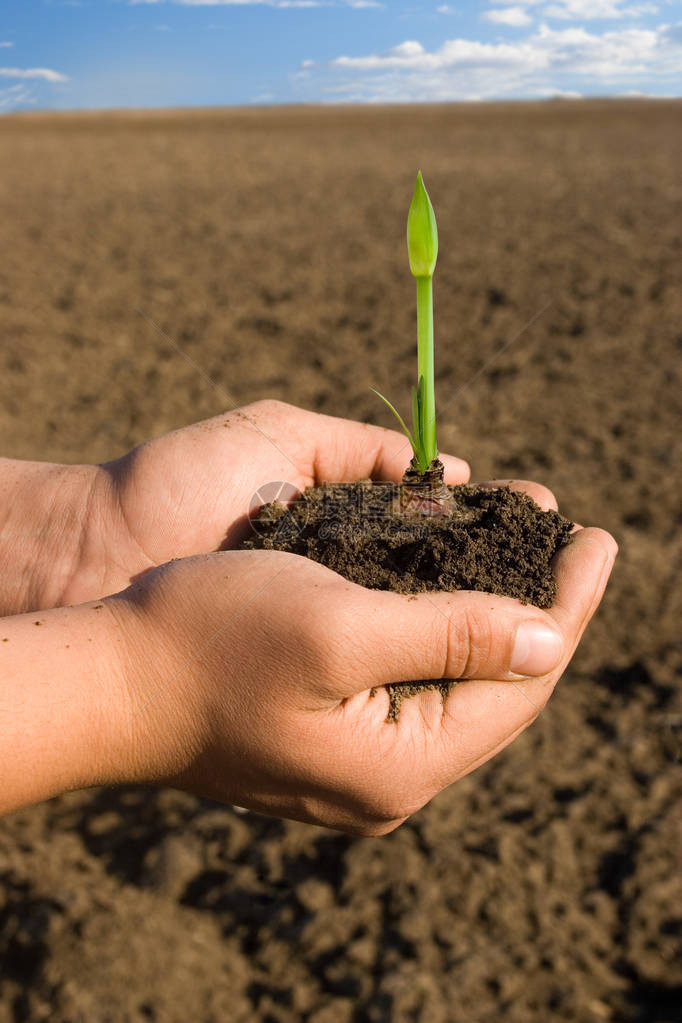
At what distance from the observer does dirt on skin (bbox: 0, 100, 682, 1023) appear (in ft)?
5.84

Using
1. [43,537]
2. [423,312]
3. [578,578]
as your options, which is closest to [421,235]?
[423,312]

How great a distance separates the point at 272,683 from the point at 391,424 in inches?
129

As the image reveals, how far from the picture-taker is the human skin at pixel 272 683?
1044 millimetres

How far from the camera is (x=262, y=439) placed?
1.64 meters

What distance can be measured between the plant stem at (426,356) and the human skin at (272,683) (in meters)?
0.30

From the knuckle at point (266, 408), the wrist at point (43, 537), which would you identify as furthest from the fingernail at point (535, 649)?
the wrist at point (43, 537)

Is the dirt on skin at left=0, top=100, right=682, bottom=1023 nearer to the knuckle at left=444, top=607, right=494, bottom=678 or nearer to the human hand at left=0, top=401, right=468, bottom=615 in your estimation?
the human hand at left=0, top=401, right=468, bottom=615

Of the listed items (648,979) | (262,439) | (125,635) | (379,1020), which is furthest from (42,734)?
(648,979)

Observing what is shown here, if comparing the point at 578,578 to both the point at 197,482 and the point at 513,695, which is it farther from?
the point at 197,482

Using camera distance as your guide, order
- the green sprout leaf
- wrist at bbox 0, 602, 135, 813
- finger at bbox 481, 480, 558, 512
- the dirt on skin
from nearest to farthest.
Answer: wrist at bbox 0, 602, 135, 813, the green sprout leaf, finger at bbox 481, 480, 558, 512, the dirt on skin

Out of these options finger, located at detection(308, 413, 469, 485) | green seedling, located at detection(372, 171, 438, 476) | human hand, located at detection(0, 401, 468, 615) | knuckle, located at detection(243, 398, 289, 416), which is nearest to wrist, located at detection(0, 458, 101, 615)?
human hand, located at detection(0, 401, 468, 615)

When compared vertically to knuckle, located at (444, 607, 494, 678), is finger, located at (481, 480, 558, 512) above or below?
above

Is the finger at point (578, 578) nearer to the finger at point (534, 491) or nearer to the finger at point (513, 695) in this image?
the finger at point (513, 695)

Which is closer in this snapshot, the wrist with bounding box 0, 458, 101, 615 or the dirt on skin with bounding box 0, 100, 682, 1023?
the wrist with bounding box 0, 458, 101, 615
